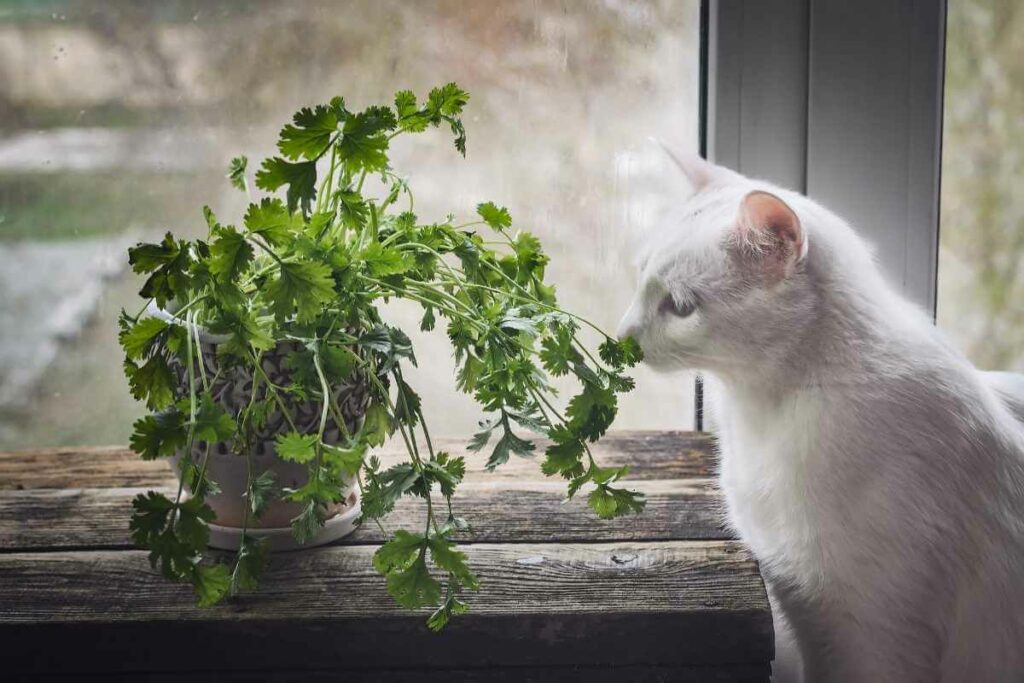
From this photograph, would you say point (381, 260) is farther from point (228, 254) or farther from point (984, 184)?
point (984, 184)

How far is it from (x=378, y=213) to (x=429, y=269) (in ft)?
0.23

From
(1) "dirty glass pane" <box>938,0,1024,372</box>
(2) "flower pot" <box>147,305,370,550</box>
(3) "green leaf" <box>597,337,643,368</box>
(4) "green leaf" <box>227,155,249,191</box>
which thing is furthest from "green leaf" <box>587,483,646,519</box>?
(1) "dirty glass pane" <box>938,0,1024,372</box>

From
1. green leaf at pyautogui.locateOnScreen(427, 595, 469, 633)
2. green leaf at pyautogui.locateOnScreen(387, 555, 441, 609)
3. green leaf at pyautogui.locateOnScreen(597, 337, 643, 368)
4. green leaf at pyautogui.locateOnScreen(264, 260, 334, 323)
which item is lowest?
green leaf at pyautogui.locateOnScreen(427, 595, 469, 633)

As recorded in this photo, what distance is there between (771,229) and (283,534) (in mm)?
490

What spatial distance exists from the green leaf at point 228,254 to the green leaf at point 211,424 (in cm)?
9

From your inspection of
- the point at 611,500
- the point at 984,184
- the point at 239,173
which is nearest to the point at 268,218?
the point at 239,173

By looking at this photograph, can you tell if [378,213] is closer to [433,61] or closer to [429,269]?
[429,269]

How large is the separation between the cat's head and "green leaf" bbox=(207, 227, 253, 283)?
34cm

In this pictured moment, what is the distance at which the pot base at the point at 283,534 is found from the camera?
84 cm

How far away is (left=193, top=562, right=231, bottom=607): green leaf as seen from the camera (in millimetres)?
662

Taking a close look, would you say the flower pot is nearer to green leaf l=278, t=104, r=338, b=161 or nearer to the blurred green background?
green leaf l=278, t=104, r=338, b=161

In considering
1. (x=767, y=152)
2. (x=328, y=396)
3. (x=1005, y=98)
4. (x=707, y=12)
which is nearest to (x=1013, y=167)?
(x=1005, y=98)

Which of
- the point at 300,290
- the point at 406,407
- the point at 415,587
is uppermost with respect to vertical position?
the point at 300,290

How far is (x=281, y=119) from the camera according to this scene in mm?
1249
